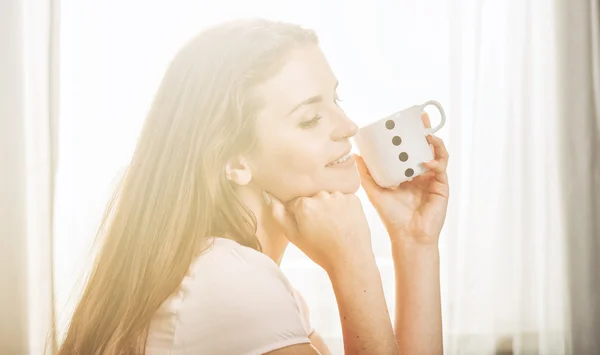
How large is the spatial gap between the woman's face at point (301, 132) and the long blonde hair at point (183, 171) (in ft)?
0.08

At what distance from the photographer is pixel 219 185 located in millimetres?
954

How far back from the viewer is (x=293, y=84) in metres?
0.96

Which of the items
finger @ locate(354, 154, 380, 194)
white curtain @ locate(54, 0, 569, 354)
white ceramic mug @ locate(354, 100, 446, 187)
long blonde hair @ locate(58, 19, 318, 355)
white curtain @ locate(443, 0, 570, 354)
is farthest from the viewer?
white curtain @ locate(443, 0, 570, 354)

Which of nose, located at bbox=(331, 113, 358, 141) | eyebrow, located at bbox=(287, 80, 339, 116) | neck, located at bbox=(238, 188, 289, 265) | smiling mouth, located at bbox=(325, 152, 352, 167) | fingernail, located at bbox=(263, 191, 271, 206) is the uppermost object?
eyebrow, located at bbox=(287, 80, 339, 116)

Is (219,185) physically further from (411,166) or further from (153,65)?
(153,65)

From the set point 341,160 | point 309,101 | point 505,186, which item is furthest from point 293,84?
point 505,186

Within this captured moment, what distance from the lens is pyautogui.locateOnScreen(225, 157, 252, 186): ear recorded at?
0.97m

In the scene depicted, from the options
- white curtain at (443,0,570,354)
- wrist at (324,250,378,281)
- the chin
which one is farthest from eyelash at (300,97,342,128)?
white curtain at (443,0,570,354)

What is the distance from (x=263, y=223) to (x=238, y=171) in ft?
0.33

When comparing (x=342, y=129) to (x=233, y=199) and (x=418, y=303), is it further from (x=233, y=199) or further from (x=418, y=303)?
(x=418, y=303)

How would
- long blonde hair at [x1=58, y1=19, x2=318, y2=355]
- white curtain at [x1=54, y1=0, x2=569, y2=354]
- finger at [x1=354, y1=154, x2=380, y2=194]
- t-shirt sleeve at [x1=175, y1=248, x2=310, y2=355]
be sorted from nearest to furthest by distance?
1. t-shirt sleeve at [x1=175, y1=248, x2=310, y2=355]
2. long blonde hair at [x1=58, y1=19, x2=318, y2=355]
3. finger at [x1=354, y1=154, x2=380, y2=194]
4. white curtain at [x1=54, y1=0, x2=569, y2=354]

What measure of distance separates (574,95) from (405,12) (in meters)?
0.57

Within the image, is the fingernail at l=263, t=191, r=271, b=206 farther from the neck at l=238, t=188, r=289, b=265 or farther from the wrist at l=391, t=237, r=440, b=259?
the wrist at l=391, t=237, r=440, b=259

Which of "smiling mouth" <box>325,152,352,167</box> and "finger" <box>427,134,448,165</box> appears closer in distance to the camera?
"smiling mouth" <box>325,152,352,167</box>
